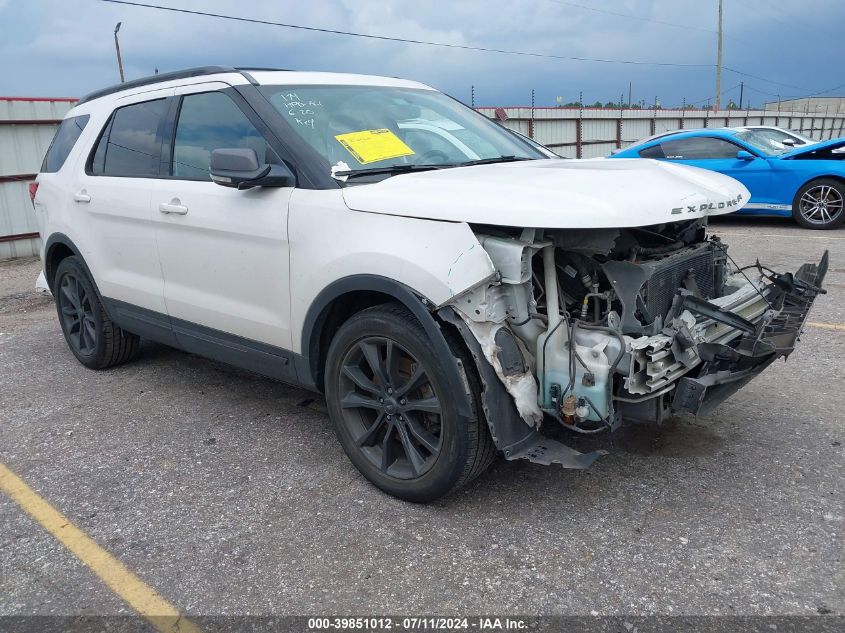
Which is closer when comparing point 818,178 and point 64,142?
point 64,142

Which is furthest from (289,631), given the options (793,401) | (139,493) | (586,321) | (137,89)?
(137,89)

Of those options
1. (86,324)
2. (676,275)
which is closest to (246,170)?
(676,275)

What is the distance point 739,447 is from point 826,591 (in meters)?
1.18

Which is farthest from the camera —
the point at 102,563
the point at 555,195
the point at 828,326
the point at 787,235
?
the point at 787,235

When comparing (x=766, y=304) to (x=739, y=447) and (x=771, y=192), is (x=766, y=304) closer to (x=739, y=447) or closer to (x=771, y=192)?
(x=739, y=447)

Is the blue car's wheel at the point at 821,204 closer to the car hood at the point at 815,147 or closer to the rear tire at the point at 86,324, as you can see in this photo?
the car hood at the point at 815,147

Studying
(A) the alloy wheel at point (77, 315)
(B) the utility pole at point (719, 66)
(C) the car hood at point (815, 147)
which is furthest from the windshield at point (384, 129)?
(B) the utility pole at point (719, 66)

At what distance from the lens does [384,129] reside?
3.70 m

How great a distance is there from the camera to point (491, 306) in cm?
278

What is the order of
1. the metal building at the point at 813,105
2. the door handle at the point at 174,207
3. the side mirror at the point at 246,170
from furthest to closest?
the metal building at the point at 813,105 → the door handle at the point at 174,207 → the side mirror at the point at 246,170

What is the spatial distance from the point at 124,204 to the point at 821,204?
374 inches

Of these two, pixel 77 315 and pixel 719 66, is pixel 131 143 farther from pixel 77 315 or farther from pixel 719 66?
pixel 719 66

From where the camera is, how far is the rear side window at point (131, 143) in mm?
4242

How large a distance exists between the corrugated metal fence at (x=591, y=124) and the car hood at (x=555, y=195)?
13463mm
